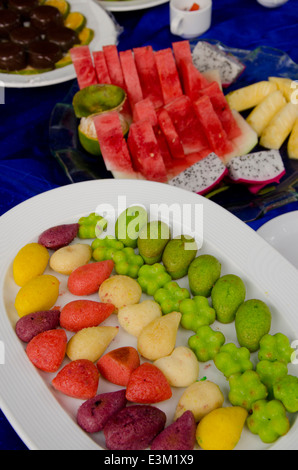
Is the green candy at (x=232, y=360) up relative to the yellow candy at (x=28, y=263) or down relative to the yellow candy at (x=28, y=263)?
down

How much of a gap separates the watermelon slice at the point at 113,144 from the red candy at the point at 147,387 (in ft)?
3.04

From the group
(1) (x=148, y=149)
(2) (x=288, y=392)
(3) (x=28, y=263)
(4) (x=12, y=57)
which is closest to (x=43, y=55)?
(4) (x=12, y=57)

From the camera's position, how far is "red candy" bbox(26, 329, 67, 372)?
129 cm

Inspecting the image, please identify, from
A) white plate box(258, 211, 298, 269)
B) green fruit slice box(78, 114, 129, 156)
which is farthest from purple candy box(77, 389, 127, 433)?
green fruit slice box(78, 114, 129, 156)

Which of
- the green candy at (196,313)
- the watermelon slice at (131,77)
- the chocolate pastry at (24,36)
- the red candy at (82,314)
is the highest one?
the chocolate pastry at (24,36)

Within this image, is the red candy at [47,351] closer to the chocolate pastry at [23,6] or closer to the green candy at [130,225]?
the green candy at [130,225]

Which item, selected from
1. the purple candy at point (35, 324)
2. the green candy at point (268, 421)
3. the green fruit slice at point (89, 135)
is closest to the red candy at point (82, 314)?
the purple candy at point (35, 324)

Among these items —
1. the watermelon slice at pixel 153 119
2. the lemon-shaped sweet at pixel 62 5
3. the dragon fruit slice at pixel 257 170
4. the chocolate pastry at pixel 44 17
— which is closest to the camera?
the dragon fruit slice at pixel 257 170

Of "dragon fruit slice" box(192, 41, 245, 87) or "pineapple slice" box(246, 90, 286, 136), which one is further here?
"dragon fruit slice" box(192, 41, 245, 87)

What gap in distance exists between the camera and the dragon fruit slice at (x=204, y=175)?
1.86 meters

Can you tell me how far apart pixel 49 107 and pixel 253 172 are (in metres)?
1.06

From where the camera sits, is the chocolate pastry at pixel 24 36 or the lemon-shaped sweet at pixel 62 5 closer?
the chocolate pastry at pixel 24 36

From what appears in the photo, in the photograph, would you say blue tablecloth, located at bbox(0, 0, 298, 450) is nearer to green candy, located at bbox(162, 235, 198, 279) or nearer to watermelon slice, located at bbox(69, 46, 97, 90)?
watermelon slice, located at bbox(69, 46, 97, 90)

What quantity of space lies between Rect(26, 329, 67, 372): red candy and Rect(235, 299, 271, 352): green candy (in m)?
0.45
